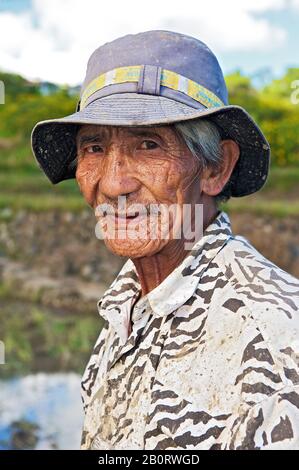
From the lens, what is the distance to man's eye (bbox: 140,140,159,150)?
1319mm

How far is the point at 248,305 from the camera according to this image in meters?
1.20

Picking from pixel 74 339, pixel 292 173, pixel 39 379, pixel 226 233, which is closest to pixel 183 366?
pixel 226 233

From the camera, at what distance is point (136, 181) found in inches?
51.9

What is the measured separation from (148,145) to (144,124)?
77 millimetres

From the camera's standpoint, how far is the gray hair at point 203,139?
1.32 m

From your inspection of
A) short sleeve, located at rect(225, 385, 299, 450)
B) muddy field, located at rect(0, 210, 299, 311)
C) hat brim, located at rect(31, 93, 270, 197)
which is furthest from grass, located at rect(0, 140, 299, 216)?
short sleeve, located at rect(225, 385, 299, 450)

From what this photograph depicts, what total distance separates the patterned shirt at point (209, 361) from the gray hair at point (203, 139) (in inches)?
4.6

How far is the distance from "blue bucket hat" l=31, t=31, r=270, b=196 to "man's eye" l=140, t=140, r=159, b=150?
0.07 m

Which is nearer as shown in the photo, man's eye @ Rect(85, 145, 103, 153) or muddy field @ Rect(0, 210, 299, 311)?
man's eye @ Rect(85, 145, 103, 153)

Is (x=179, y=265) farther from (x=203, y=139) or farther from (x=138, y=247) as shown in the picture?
(x=203, y=139)

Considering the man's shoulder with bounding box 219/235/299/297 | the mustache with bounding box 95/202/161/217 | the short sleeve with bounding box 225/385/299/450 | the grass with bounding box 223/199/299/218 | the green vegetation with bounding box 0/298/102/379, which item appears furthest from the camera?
the grass with bounding box 223/199/299/218

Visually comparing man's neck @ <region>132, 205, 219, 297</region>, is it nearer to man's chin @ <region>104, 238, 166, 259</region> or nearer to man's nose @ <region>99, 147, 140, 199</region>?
man's chin @ <region>104, 238, 166, 259</region>
